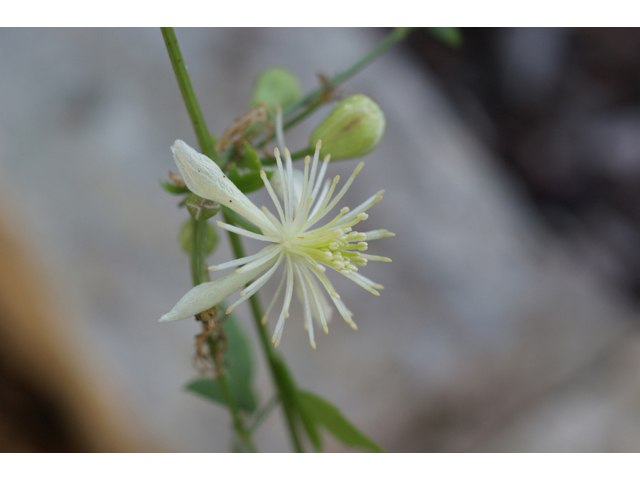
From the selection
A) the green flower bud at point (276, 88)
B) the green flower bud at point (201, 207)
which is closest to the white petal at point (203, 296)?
the green flower bud at point (201, 207)

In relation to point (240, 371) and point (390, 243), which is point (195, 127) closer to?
point (240, 371)

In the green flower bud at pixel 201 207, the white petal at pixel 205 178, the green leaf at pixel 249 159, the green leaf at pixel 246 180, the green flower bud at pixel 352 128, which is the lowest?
the green flower bud at pixel 201 207

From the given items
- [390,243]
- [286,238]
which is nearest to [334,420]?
[286,238]

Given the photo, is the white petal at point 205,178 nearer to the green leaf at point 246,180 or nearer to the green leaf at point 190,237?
the green leaf at point 246,180

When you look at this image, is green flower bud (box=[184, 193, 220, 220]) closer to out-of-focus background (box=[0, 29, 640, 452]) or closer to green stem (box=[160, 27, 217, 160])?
green stem (box=[160, 27, 217, 160])

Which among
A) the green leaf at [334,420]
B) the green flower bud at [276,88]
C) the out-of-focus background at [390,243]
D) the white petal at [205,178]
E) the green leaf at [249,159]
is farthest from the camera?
the out-of-focus background at [390,243]
